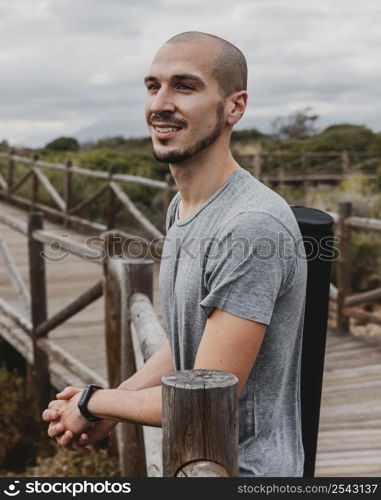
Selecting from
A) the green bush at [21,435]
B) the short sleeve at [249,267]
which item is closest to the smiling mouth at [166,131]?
the short sleeve at [249,267]

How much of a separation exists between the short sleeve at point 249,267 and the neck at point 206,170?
22cm

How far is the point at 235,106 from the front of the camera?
72.6 inches

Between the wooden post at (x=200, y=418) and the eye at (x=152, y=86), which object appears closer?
the wooden post at (x=200, y=418)

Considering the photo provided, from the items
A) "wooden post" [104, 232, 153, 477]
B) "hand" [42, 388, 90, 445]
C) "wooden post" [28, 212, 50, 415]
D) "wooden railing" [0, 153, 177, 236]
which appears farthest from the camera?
"wooden railing" [0, 153, 177, 236]

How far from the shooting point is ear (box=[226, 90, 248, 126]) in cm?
183

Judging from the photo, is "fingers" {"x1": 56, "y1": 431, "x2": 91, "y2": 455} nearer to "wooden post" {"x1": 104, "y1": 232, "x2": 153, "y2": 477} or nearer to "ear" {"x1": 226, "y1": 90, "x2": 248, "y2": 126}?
"ear" {"x1": 226, "y1": 90, "x2": 248, "y2": 126}

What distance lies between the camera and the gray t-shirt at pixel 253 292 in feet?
5.24

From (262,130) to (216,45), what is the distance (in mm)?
44064

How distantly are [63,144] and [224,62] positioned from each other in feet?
110

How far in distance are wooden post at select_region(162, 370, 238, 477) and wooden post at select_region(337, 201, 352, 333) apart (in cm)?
540

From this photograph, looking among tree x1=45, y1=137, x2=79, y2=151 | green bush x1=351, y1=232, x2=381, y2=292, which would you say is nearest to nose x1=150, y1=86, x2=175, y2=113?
green bush x1=351, y1=232, x2=381, y2=292

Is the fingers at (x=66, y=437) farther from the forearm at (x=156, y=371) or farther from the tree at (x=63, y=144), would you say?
the tree at (x=63, y=144)

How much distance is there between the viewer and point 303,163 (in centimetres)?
2394

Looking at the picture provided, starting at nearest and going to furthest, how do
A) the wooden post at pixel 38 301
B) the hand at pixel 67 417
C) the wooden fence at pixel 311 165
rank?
the hand at pixel 67 417
the wooden post at pixel 38 301
the wooden fence at pixel 311 165
